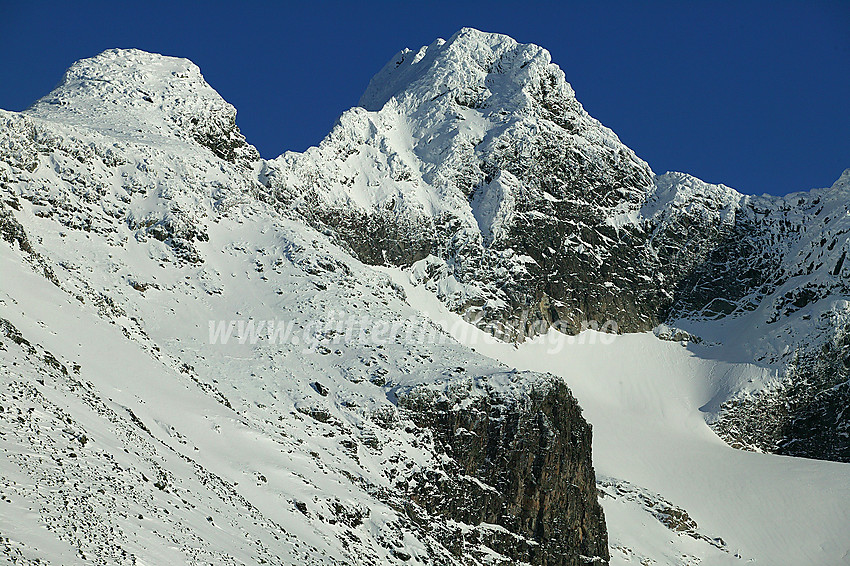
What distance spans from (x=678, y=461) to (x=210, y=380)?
174ft

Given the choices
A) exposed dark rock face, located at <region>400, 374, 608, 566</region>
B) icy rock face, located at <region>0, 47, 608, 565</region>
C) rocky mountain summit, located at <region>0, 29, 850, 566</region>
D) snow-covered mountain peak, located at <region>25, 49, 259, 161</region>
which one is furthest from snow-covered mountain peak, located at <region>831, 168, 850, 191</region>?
snow-covered mountain peak, located at <region>25, 49, 259, 161</region>

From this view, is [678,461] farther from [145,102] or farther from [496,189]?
[145,102]

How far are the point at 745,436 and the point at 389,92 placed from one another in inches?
2892

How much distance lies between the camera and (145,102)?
104m

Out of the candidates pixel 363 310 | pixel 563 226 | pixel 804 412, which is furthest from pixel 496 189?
pixel 804 412

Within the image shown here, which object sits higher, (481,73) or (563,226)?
(481,73)

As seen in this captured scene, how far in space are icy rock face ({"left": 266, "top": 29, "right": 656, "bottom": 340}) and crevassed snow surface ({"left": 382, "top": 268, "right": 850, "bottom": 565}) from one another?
14.7 feet

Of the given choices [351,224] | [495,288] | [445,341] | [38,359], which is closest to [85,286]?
[38,359]

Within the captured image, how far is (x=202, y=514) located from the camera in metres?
46.4

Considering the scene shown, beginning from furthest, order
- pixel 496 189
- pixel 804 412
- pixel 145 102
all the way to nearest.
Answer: pixel 496 189, pixel 804 412, pixel 145 102

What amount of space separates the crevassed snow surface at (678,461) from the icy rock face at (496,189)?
4.47m

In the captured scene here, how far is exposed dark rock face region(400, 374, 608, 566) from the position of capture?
241 feet

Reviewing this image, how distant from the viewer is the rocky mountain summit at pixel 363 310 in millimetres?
50125

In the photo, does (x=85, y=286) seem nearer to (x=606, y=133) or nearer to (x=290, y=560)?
(x=290, y=560)
